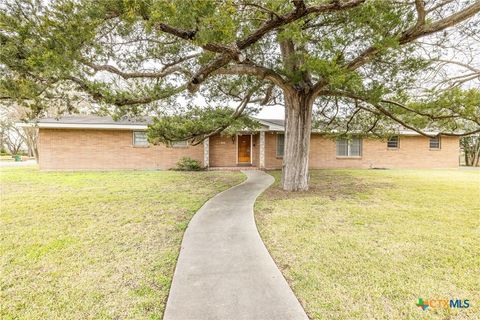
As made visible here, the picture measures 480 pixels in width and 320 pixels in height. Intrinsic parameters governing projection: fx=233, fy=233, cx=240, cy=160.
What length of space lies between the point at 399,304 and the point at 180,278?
7.65ft

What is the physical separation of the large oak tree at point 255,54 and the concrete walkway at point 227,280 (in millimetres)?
3324

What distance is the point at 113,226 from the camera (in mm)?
4527

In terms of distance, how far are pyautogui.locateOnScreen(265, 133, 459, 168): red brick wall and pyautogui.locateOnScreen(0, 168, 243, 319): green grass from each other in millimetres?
11425

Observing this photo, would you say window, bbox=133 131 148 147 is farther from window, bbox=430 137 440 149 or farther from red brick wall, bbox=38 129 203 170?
window, bbox=430 137 440 149

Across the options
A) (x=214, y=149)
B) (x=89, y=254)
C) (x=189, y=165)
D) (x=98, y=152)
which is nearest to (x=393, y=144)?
(x=214, y=149)

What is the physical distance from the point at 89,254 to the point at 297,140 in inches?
259

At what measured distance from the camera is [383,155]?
17234 millimetres

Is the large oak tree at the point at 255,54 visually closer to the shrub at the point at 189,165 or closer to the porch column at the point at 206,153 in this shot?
the porch column at the point at 206,153

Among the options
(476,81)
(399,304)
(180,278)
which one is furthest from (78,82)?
(476,81)

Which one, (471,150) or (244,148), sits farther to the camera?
(471,150)

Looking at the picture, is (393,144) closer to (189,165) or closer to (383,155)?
(383,155)

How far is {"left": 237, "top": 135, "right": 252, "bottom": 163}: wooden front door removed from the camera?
16.5m

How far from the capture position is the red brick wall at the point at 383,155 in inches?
645

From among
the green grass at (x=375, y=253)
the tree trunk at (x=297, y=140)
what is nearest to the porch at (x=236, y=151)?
the tree trunk at (x=297, y=140)
